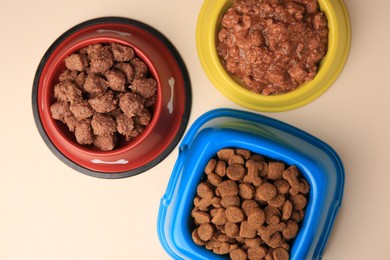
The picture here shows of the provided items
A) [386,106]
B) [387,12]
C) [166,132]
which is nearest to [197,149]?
[166,132]

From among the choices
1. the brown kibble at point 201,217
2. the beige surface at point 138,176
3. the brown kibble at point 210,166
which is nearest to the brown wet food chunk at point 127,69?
the beige surface at point 138,176

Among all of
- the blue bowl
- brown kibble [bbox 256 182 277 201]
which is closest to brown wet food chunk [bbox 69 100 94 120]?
the blue bowl

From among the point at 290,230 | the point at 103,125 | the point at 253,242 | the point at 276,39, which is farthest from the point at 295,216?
the point at 103,125

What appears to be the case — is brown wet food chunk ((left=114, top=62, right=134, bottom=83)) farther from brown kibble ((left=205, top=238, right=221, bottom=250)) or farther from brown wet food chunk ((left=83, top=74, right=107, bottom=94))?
brown kibble ((left=205, top=238, right=221, bottom=250))

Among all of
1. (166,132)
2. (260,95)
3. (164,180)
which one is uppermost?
(260,95)

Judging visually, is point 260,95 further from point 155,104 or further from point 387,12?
point 387,12

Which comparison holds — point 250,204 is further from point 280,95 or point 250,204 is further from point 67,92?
point 67,92
